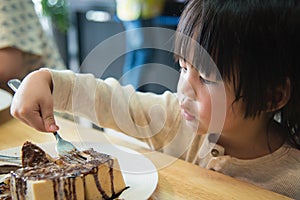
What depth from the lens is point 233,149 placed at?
840 mm

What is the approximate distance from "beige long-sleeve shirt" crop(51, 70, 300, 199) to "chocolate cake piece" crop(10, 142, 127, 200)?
24cm

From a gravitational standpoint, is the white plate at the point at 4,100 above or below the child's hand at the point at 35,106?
below

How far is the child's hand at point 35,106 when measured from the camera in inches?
27.2

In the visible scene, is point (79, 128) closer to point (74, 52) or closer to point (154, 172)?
point (154, 172)

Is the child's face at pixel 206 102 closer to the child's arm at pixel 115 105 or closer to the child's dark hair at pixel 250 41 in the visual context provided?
the child's dark hair at pixel 250 41

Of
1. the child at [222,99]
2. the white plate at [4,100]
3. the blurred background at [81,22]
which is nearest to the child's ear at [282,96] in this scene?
the child at [222,99]

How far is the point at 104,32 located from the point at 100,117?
157cm

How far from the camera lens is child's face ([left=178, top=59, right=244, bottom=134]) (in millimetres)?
698

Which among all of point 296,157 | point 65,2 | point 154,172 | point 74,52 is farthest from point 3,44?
point 74,52

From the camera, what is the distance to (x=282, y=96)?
744 mm

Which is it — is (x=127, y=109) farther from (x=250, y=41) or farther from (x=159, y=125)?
(x=250, y=41)

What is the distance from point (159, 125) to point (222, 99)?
0.22m

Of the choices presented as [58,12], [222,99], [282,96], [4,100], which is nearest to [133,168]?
[222,99]

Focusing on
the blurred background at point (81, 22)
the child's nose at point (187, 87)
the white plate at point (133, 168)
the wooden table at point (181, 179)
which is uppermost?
the child's nose at point (187, 87)
